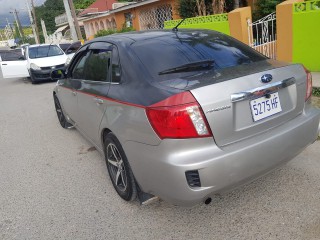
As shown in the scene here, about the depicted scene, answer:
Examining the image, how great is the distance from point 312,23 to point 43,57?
9790 mm

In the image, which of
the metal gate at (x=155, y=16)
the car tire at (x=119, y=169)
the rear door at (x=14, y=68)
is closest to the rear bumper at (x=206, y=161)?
the car tire at (x=119, y=169)

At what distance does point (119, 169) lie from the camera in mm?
3031

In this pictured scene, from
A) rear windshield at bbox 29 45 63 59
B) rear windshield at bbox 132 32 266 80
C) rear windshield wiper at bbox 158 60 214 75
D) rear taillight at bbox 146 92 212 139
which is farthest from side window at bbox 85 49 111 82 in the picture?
rear windshield at bbox 29 45 63 59

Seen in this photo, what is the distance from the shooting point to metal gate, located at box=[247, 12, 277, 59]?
7.75 meters

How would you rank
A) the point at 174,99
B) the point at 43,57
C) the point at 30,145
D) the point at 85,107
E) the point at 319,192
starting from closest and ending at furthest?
the point at 174,99, the point at 319,192, the point at 85,107, the point at 30,145, the point at 43,57

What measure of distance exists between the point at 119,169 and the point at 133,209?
41cm

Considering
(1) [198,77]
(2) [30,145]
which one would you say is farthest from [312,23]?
(2) [30,145]

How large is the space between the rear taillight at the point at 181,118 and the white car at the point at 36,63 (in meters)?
10.3

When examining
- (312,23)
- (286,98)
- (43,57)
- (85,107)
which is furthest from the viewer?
(43,57)

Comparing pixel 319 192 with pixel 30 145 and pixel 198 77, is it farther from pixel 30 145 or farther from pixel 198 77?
pixel 30 145

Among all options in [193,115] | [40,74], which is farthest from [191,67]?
[40,74]

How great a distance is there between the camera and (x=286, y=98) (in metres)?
2.54

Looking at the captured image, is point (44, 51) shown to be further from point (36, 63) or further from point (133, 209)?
point (133, 209)

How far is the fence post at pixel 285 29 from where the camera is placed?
6.43 m
